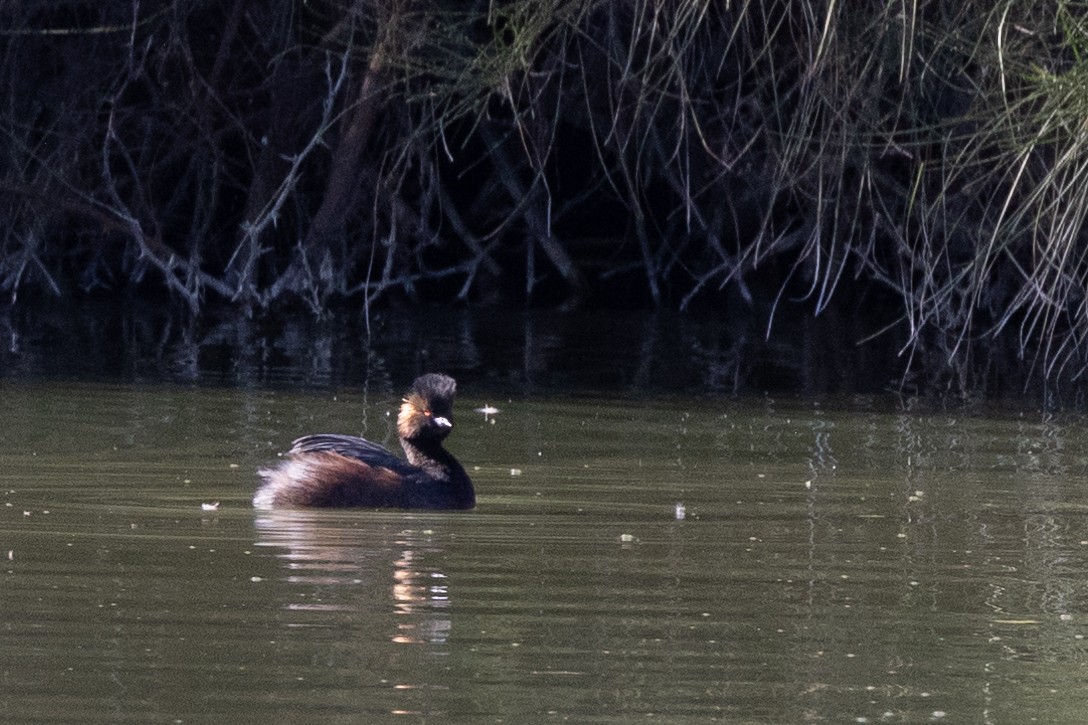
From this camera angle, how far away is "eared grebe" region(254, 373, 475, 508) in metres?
7.72

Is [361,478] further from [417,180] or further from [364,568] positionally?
[417,180]

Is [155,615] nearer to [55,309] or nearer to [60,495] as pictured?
[60,495]

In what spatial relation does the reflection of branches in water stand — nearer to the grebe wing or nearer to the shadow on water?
the grebe wing

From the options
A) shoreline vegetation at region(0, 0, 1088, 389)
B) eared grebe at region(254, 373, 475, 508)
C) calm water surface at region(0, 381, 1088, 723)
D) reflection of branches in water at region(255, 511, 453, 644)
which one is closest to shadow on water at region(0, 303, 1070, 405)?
shoreline vegetation at region(0, 0, 1088, 389)

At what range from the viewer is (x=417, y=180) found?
18.4 m

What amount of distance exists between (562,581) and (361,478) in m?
1.76

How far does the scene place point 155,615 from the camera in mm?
5625

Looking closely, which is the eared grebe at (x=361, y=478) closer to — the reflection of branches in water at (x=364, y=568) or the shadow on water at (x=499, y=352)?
the reflection of branches in water at (x=364, y=568)

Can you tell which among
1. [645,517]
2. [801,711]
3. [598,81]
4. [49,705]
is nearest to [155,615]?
[49,705]

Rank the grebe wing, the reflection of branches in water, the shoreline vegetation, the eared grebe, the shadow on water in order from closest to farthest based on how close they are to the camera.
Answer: the reflection of branches in water, the eared grebe, the grebe wing, the shadow on water, the shoreline vegetation

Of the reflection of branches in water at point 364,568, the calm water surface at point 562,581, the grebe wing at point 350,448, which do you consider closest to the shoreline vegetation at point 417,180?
the calm water surface at point 562,581

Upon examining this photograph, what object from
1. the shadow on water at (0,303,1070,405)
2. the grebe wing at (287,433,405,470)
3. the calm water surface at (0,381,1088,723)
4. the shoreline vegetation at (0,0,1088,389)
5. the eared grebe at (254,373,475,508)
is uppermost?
the shoreline vegetation at (0,0,1088,389)

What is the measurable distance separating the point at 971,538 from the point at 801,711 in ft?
8.20

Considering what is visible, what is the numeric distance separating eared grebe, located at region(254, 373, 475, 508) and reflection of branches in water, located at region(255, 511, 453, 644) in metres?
0.14
